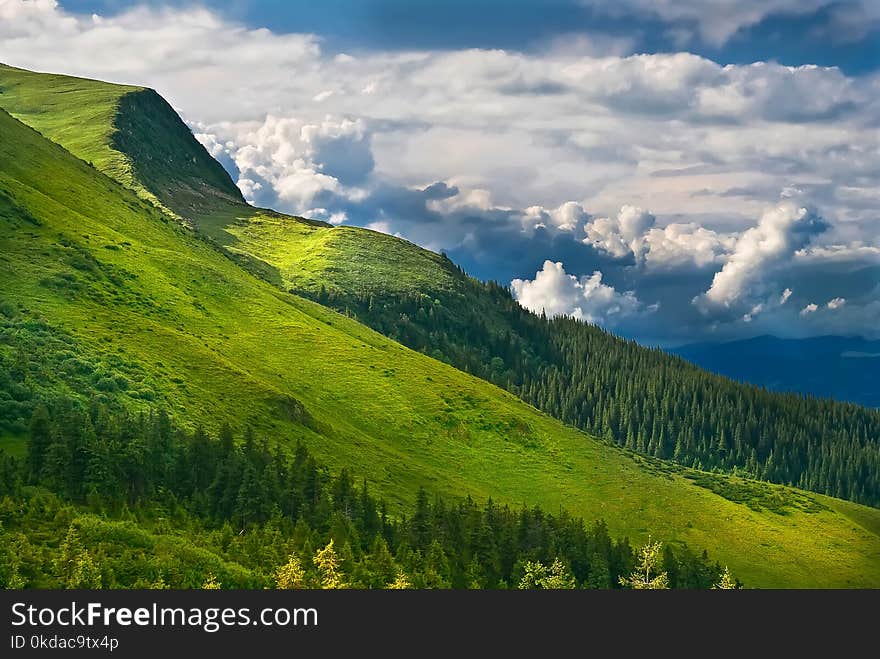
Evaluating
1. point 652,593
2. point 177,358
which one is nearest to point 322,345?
point 177,358

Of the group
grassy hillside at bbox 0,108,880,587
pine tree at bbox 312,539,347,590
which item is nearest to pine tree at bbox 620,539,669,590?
grassy hillside at bbox 0,108,880,587

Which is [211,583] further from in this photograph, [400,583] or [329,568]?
[400,583]

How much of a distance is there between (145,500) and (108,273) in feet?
236

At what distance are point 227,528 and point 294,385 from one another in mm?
70264

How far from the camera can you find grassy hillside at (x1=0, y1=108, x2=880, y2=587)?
104m

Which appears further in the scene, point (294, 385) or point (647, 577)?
point (294, 385)

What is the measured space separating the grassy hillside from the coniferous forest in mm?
9756

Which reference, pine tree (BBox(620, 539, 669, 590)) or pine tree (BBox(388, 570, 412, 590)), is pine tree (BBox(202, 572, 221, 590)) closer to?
pine tree (BBox(388, 570, 412, 590))

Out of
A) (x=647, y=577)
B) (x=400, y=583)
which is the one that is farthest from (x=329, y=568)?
(x=647, y=577)

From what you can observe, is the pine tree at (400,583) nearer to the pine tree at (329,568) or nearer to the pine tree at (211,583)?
the pine tree at (329,568)

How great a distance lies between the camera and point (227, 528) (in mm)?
69938

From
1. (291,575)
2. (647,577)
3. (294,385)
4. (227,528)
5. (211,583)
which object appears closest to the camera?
(211,583)

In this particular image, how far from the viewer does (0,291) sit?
106812mm

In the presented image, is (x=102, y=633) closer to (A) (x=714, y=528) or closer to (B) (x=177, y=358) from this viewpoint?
(B) (x=177, y=358)
